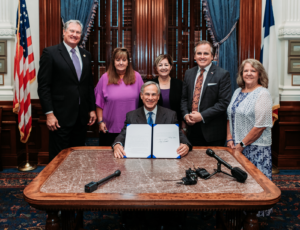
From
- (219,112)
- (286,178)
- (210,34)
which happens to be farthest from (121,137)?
(210,34)

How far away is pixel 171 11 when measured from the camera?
16.1 ft

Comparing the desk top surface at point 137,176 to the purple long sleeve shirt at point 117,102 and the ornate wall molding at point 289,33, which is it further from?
the ornate wall molding at point 289,33

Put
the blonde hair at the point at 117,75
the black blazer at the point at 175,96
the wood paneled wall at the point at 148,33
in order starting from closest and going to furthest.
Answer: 1. the blonde hair at the point at 117,75
2. the black blazer at the point at 175,96
3. the wood paneled wall at the point at 148,33

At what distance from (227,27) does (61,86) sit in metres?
2.89

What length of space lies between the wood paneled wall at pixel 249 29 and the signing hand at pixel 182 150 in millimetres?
2932

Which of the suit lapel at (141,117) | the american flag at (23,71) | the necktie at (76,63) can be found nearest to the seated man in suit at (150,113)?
the suit lapel at (141,117)

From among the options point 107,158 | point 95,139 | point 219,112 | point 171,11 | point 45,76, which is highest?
point 171,11

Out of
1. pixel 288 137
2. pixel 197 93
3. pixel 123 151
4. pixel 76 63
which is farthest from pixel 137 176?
pixel 288 137

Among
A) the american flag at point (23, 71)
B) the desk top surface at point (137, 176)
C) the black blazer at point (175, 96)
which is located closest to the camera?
the desk top surface at point (137, 176)

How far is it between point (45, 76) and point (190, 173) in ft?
6.43

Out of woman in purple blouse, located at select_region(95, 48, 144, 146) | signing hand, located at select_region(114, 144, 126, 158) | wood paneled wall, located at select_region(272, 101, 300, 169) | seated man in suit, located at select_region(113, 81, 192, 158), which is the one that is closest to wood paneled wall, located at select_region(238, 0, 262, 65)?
wood paneled wall, located at select_region(272, 101, 300, 169)

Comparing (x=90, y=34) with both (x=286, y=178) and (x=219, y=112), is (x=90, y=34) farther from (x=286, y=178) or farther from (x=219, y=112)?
(x=286, y=178)

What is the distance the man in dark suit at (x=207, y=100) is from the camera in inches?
117

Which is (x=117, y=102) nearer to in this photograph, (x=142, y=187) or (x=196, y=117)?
(x=196, y=117)
